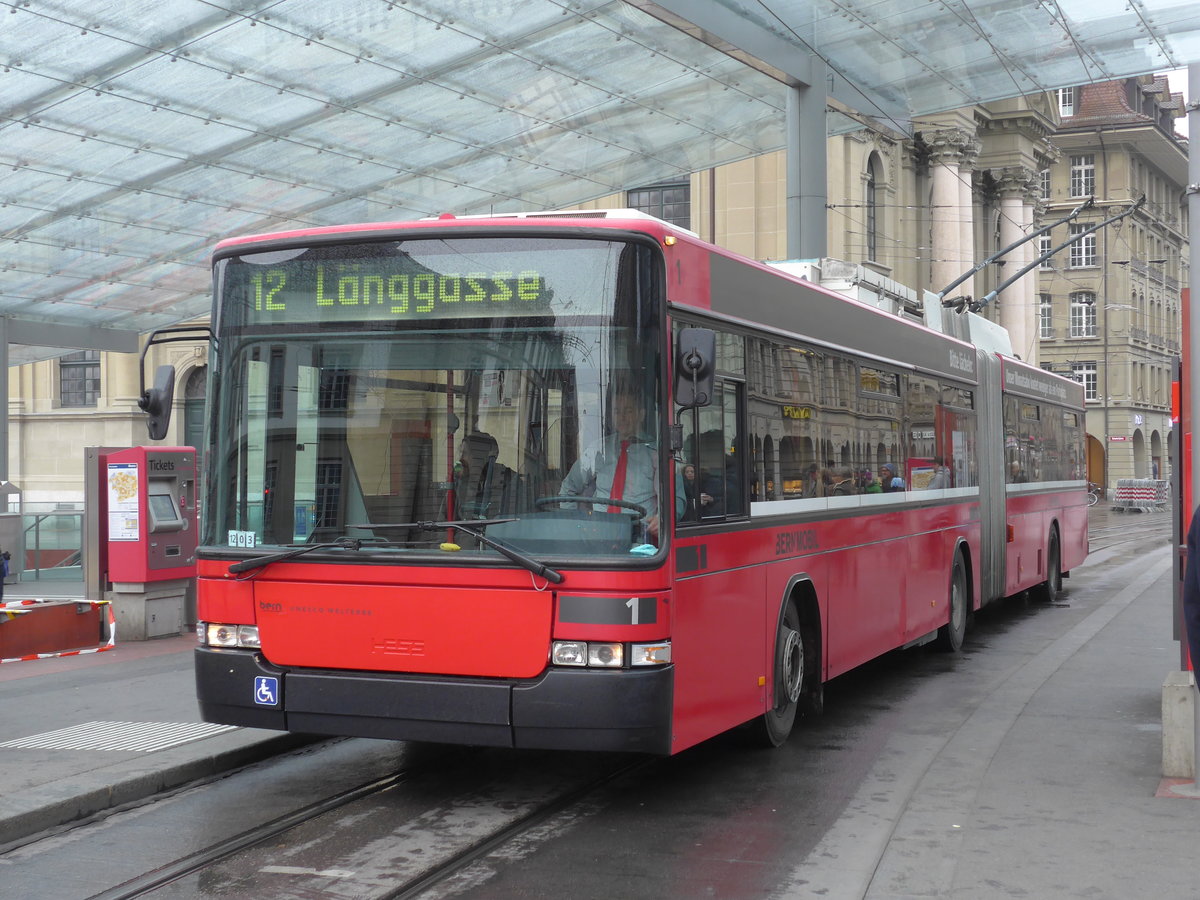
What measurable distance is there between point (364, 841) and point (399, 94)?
43.9ft

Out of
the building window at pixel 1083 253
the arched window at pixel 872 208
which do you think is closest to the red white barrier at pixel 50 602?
the arched window at pixel 872 208

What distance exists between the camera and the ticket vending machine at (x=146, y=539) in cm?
1402

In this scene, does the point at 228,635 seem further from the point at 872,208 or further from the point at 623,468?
the point at 872,208

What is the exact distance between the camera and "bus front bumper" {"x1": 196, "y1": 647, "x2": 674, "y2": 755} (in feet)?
21.9

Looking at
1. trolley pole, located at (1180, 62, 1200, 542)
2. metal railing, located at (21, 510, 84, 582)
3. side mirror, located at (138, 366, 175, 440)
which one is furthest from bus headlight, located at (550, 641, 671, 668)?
metal railing, located at (21, 510, 84, 582)

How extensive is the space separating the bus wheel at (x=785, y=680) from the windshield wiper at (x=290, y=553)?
2.74 m

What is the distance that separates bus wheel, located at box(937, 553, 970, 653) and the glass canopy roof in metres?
6.36

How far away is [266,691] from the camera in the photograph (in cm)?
718

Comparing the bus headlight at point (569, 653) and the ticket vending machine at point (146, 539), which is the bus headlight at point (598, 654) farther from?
the ticket vending machine at point (146, 539)

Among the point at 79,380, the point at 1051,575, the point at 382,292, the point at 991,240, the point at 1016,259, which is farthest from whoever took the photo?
the point at 1016,259

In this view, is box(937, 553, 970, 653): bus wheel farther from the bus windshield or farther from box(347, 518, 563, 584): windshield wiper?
box(347, 518, 563, 584): windshield wiper

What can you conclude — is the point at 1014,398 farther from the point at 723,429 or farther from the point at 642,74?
the point at 723,429

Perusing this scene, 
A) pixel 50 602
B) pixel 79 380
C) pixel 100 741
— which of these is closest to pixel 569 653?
pixel 100 741

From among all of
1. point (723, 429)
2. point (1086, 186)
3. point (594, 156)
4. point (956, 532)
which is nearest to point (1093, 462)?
point (1086, 186)
